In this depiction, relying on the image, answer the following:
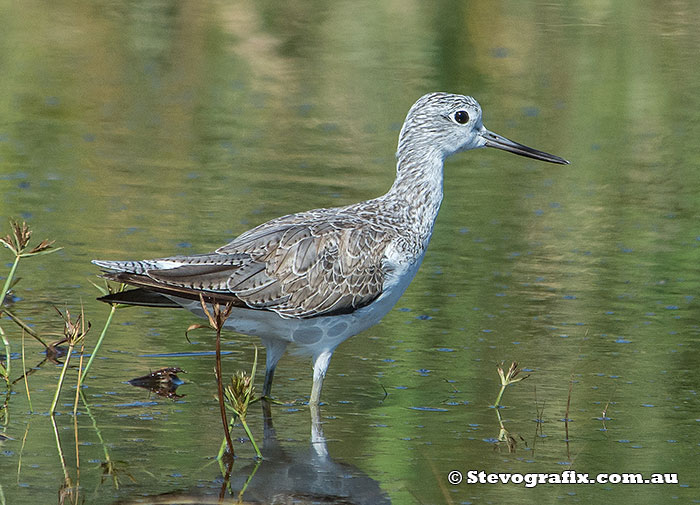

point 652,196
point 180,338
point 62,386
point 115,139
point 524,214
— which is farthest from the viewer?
point 115,139

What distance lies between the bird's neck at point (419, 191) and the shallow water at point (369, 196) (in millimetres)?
799

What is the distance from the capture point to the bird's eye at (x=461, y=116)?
829cm

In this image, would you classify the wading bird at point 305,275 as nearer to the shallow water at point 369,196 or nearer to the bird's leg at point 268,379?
the bird's leg at point 268,379

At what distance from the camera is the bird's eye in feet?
27.2

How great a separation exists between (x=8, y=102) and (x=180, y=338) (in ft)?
24.9

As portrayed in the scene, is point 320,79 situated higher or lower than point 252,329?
lower

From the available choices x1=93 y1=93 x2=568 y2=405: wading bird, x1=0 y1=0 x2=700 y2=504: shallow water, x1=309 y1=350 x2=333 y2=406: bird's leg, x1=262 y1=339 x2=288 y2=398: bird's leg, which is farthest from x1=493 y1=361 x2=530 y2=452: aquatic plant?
x1=262 y1=339 x2=288 y2=398: bird's leg

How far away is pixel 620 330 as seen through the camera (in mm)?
8664

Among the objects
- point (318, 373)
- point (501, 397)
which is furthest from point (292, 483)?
point (501, 397)

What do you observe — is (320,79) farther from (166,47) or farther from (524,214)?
(524,214)

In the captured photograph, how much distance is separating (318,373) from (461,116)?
2.07m

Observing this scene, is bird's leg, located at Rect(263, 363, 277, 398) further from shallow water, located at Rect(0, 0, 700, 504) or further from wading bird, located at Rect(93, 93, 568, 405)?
shallow water, located at Rect(0, 0, 700, 504)

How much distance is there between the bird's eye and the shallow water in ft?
4.28

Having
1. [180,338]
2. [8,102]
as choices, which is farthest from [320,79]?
[180,338]
